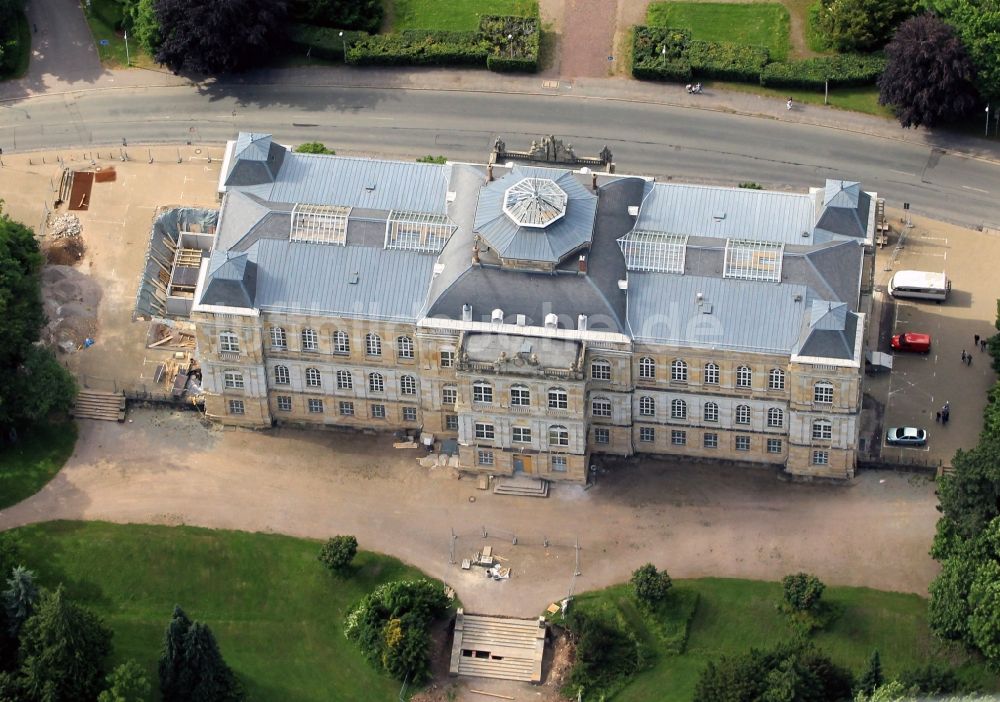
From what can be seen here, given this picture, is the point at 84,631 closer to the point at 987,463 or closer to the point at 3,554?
the point at 3,554

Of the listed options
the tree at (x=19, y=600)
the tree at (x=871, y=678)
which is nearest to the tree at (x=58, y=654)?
the tree at (x=19, y=600)

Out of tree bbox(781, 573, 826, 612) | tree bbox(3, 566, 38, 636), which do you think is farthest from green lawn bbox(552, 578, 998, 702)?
tree bbox(3, 566, 38, 636)

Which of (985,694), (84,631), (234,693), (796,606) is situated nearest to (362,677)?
(234,693)

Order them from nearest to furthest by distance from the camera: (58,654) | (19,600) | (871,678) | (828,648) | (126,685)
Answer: (871,678) → (58,654) → (126,685) → (19,600) → (828,648)

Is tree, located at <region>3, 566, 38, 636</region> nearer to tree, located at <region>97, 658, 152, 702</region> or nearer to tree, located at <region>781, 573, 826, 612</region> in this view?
tree, located at <region>97, 658, 152, 702</region>

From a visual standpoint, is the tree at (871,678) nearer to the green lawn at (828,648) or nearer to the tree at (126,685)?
the green lawn at (828,648)

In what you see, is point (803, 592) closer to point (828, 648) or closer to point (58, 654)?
point (828, 648)

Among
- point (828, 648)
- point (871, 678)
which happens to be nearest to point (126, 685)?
point (828, 648)
